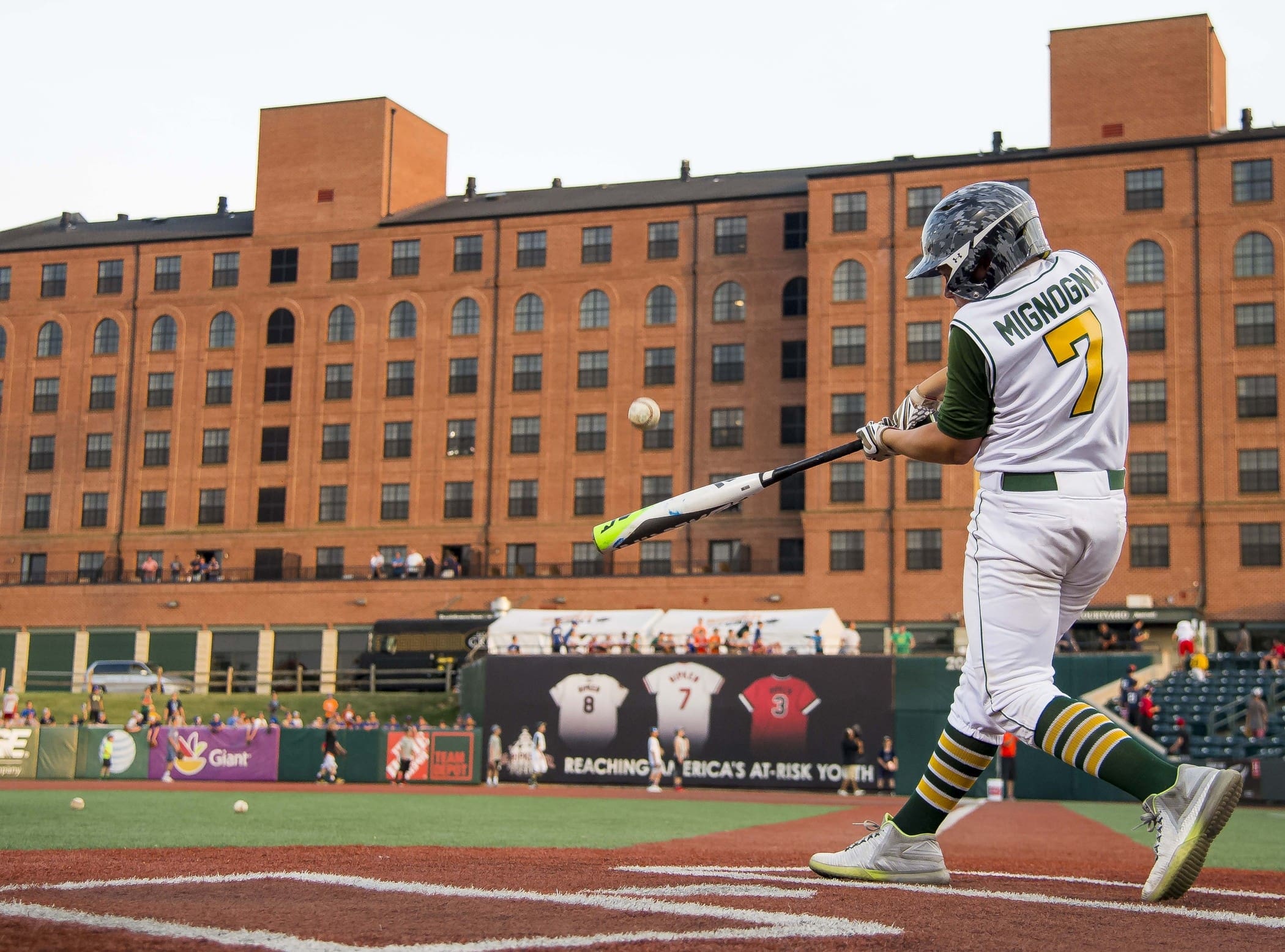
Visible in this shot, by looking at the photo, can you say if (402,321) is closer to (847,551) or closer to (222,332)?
(222,332)

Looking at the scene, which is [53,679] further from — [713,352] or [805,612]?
[805,612]

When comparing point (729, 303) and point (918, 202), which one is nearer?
point (918, 202)

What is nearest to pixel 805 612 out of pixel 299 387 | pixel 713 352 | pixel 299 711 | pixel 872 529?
pixel 872 529

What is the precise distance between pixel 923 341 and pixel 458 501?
74.9ft

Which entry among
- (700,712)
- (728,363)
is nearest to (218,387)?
(728,363)

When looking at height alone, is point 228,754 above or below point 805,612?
below

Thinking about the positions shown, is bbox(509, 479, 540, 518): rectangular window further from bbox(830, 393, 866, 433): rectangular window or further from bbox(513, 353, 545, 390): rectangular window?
bbox(830, 393, 866, 433): rectangular window

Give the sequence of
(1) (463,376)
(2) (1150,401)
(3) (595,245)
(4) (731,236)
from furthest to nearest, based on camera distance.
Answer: (1) (463,376) → (3) (595,245) → (4) (731,236) → (2) (1150,401)

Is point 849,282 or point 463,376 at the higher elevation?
point 849,282

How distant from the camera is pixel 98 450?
69.1 m

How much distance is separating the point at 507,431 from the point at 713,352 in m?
10.4

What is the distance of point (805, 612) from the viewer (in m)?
42.3

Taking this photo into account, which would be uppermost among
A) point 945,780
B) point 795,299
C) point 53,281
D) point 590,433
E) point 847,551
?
point 53,281

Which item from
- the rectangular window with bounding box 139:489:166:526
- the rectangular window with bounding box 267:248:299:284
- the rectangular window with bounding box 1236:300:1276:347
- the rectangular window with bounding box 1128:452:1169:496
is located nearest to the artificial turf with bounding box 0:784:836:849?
the rectangular window with bounding box 1128:452:1169:496
